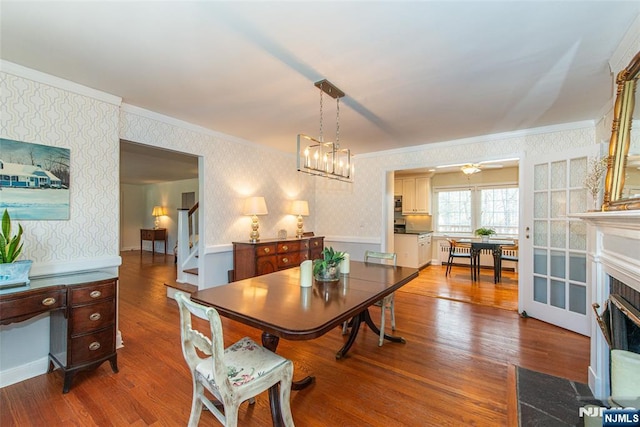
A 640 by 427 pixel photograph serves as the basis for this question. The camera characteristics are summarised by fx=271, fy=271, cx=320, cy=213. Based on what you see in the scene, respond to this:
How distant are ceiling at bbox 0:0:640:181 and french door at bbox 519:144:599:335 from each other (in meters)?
0.68

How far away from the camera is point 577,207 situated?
301cm

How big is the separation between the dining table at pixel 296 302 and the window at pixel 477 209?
17.0ft

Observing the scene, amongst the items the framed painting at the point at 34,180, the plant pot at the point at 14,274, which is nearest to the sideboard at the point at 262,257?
the framed painting at the point at 34,180

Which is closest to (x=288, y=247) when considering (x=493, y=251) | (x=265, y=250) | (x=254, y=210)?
(x=265, y=250)

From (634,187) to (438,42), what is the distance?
144 centimetres

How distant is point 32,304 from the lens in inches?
75.1

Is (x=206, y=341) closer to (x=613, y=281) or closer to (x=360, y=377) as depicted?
(x=360, y=377)

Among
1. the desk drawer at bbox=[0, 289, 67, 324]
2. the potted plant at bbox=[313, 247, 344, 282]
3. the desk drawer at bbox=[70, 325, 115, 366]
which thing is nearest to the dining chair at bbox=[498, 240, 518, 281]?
the potted plant at bbox=[313, 247, 344, 282]

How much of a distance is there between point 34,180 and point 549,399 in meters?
4.30

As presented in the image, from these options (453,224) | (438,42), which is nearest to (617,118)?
(438,42)

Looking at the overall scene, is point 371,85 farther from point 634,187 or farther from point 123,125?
point 123,125

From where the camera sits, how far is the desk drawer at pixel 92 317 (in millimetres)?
2094

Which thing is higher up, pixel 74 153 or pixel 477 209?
pixel 74 153

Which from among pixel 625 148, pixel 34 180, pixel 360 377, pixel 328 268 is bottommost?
pixel 360 377
